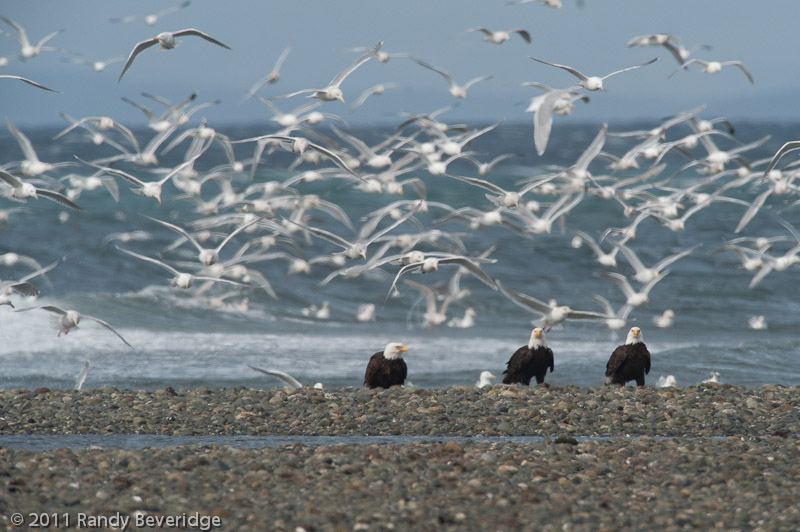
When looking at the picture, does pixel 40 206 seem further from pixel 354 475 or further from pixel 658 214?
pixel 354 475

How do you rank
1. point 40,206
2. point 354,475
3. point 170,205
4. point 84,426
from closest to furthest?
1. point 354,475
2. point 84,426
3. point 40,206
4. point 170,205

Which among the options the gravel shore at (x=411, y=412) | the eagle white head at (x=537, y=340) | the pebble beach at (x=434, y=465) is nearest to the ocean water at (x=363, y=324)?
the eagle white head at (x=537, y=340)

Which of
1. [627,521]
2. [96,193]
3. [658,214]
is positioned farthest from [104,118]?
[96,193]

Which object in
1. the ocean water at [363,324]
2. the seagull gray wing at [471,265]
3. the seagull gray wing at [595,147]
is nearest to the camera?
the seagull gray wing at [471,265]

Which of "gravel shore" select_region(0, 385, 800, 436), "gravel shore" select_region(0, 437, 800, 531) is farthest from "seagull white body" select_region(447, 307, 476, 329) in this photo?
"gravel shore" select_region(0, 437, 800, 531)

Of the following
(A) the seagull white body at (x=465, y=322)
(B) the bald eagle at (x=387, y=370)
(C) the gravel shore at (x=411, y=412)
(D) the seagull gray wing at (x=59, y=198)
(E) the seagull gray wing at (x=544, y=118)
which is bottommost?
(C) the gravel shore at (x=411, y=412)

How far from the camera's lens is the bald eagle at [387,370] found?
53.3ft

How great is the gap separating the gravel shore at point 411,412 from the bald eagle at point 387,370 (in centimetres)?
110

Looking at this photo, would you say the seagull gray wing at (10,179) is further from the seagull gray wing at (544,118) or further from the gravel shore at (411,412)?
the seagull gray wing at (544,118)

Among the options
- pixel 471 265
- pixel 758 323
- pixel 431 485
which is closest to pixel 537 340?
pixel 471 265

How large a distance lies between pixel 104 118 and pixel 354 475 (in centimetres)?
1457

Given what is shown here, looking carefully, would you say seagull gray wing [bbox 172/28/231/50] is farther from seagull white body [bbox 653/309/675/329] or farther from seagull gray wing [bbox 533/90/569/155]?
seagull white body [bbox 653/309/675/329]

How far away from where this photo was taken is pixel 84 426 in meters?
13.3

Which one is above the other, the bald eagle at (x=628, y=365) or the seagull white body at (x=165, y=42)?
the seagull white body at (x=165, y=42)
